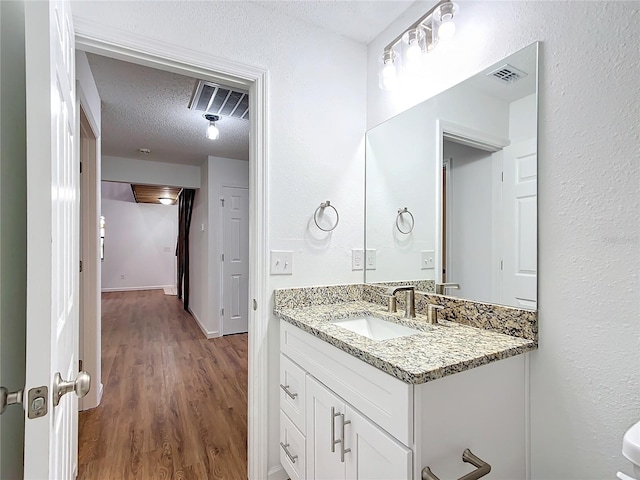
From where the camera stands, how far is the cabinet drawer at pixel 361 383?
0.88m

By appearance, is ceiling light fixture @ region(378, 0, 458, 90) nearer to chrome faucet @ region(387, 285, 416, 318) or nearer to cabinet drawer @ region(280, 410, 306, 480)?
chrome faucet @ region(387, 285, 416, 318)

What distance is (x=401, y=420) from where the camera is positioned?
2.89 feet

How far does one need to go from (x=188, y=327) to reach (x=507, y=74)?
4788mm

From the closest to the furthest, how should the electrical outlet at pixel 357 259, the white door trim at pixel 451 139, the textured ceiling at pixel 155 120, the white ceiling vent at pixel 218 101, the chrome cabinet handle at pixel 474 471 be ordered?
the chrome cabinet handle at pixel 474 471 → the white door trim at pixel 451 139 → the electrical outlet at pixel 357 259 → the textured ceiling at pixel 155 120 → the white ceiling vent at pixel 218 101

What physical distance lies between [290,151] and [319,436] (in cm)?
128

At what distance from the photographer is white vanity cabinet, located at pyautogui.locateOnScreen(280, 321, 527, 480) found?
2.92 ft

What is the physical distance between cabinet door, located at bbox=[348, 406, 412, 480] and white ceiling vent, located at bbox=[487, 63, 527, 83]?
4.19ft

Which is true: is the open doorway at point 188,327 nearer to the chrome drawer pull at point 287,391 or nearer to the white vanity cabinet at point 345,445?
the chrome drawer pull at point 287,391

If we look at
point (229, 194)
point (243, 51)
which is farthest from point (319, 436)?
point (229, 194)

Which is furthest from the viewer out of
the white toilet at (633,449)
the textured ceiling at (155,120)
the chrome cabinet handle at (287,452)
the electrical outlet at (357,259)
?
the textured ceiling at (155,120)

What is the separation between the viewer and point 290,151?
5.49 ft

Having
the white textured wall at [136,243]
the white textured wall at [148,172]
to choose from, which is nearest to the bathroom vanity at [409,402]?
the white textured wall at [148,172]

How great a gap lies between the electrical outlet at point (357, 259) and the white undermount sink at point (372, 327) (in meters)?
0.34

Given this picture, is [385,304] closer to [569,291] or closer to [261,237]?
[261,237]
